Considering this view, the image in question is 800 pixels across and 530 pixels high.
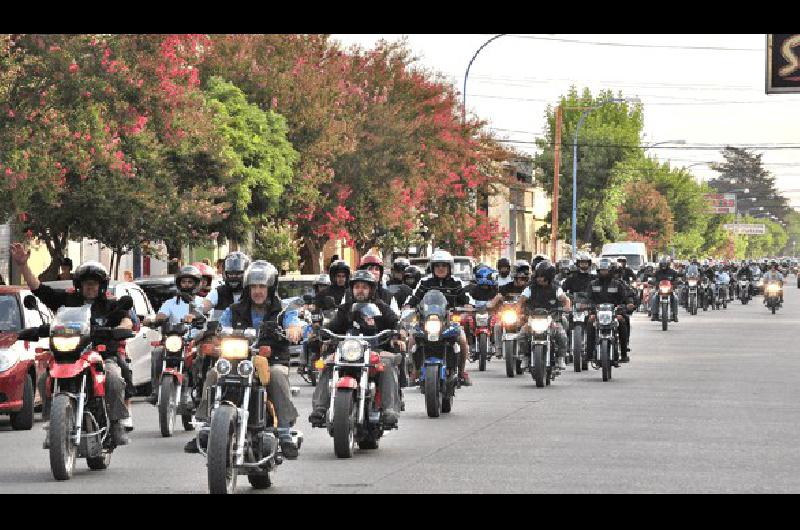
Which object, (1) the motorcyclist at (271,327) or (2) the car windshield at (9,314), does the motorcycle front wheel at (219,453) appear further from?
(2) the car windshield at (9,314)

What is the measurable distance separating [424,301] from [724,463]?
21.2 ft

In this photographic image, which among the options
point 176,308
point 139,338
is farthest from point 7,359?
point 139,338

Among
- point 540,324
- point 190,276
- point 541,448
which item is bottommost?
point 541,448

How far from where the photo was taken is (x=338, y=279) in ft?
68.0

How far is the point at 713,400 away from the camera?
23.4 meters

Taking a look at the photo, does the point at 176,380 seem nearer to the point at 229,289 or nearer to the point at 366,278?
the point at 229,289

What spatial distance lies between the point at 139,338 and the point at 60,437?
30.7 ft

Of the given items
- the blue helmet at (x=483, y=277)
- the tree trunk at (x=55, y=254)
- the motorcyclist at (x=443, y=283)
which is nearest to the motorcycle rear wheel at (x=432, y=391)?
the motorcyclist at (x=443, y=283)

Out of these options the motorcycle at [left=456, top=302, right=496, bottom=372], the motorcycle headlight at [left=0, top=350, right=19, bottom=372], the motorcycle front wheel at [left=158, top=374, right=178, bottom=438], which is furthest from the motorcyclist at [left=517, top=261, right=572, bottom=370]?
the motorcycle headlight at [left=0, top=350, right=19, bottom=372]

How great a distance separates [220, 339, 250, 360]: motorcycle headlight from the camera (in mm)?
13664

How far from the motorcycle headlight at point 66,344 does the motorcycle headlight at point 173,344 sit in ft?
13.2

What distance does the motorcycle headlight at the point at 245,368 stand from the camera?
1355 centimetres
